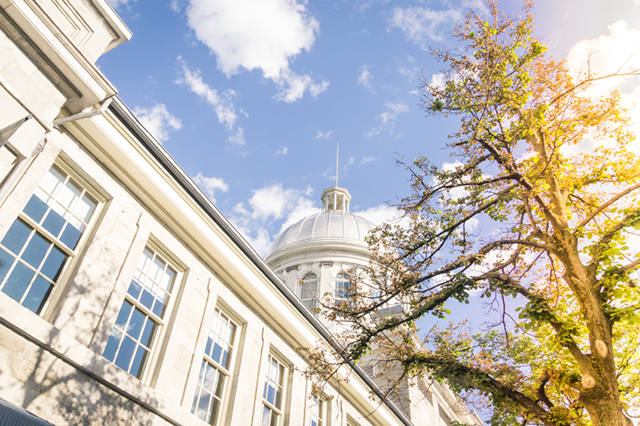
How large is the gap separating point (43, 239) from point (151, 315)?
2891mm

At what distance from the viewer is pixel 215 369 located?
11.8m

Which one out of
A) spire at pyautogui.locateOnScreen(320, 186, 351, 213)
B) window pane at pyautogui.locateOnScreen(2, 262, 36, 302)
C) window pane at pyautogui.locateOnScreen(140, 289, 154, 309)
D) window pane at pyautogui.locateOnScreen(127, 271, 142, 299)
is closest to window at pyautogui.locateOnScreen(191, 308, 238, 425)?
window pane at pyautogui.locateOnScreen(140, 289, 154, 309)

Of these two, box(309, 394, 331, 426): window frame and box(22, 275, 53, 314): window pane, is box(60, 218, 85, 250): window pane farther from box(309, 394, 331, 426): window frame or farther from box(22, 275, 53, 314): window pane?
box(309, 394, 331, 426): window frame

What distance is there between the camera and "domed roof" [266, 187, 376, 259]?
1652 inches

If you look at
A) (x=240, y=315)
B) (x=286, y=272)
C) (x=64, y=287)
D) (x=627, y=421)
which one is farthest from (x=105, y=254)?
(x=286, y=272)

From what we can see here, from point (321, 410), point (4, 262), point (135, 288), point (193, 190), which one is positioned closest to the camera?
point (4, 262)

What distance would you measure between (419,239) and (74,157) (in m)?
8.06

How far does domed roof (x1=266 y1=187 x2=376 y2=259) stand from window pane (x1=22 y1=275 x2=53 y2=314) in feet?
110

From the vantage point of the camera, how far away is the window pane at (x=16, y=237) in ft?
25.7

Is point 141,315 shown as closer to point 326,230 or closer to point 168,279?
point 168,279

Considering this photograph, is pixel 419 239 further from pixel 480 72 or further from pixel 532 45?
pixel 532 45

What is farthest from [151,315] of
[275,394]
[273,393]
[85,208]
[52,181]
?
[275,394]

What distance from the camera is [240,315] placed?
13.0 m

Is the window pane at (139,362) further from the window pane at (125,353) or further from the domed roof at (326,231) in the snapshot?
the domed roof at (326,231)
